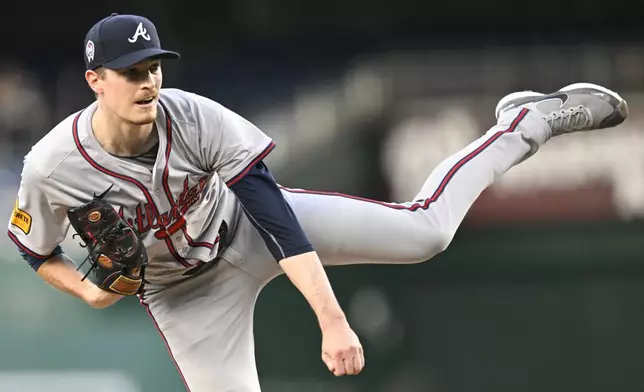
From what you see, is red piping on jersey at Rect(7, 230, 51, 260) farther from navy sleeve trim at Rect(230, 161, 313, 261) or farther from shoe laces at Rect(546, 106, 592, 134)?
shoe laces at Rect(546, 106, 592, 134)

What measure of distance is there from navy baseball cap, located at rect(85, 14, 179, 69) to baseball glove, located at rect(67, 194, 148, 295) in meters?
0.27

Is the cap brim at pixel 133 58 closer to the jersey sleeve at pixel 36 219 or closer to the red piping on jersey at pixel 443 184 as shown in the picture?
the jersey sleeve at pixel 36 219

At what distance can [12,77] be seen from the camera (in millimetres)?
4059

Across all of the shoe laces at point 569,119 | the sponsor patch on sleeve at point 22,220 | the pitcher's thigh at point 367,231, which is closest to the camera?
the sponsor patch on sleeve at point 22,220

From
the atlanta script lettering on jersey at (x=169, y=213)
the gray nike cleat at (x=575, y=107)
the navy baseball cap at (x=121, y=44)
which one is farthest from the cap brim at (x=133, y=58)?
the gray nike cleat at (x=575, y=107)

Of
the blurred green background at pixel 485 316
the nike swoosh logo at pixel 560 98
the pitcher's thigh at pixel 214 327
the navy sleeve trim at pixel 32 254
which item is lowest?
the blurred green background at pixel 485 316

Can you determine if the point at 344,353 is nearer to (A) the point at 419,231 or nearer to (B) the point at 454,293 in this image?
(A) the point at 419,231

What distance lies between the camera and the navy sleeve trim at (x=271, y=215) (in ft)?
6.23

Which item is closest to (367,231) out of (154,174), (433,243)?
(433,243)

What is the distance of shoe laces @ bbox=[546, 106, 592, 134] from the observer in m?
2.47

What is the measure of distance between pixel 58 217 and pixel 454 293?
→ 85.0 inches

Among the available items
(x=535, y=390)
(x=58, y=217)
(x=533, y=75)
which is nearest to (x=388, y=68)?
(x=533, y=75)

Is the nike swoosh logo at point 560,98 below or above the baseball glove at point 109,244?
above

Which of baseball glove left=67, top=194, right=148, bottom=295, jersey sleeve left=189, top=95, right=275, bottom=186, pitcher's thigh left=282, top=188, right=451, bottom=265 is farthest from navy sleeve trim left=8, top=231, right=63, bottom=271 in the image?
pitcher's thigh left=282, top=188, right=451, bottom=265
